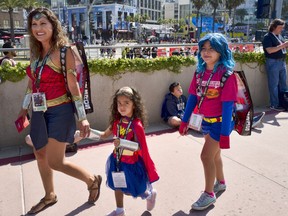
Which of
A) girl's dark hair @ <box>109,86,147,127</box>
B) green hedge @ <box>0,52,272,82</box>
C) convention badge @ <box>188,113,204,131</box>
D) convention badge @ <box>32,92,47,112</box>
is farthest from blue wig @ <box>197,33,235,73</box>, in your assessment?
green hedge @ <box>0,52,272,82</box>

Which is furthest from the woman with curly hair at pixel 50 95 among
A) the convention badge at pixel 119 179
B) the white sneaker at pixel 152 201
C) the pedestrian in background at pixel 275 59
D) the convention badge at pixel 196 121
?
the pedestrian in background at pixel 275 59

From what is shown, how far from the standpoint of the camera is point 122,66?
17.6 ft

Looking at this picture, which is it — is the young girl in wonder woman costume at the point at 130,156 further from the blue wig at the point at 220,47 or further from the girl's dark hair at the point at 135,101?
the blue wig at the point at 220,47

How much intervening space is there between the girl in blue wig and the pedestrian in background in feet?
14.0

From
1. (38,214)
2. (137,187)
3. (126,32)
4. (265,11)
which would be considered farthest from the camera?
(126,32)

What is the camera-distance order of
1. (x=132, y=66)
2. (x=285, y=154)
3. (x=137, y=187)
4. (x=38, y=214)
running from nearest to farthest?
1. (x=137, y=187)
2. (x=38, y=214)
3. (x=285, y=154)
4. (x=132, y=66)

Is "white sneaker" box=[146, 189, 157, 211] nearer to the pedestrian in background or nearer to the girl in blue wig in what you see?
Answer: the girl in blue wig

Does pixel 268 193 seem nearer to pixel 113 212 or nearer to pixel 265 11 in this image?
pixel 113 212

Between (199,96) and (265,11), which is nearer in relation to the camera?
(199,96)

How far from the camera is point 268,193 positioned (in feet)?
10.8

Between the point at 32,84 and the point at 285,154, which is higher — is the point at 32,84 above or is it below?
above

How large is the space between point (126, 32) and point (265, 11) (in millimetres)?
80162

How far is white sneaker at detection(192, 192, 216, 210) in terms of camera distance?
2949 millimetres

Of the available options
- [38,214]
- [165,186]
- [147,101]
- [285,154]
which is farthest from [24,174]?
[285,154]
